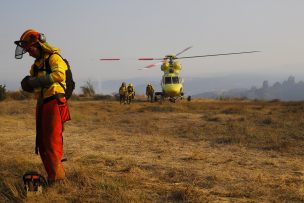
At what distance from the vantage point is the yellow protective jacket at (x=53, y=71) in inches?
202

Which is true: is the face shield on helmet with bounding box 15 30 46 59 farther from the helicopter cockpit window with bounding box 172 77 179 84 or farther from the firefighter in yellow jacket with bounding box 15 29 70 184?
the helicopter cockpit window with bounding box 172 77 179 84

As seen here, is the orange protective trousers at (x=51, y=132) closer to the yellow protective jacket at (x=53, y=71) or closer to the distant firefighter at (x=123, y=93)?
the yellow protective jacket at (x=53, y=71)

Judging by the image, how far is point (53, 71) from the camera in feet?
16.9

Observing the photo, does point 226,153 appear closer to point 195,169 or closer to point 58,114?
point 195,169

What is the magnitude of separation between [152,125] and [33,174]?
8.21 metres

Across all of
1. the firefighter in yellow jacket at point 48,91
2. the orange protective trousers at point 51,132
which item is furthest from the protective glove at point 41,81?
the orange protective trousers at point 51,132

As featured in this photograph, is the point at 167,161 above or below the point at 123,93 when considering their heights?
below

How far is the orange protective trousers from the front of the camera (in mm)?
5203

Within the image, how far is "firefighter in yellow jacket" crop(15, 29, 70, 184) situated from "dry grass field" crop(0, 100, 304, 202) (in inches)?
18.0

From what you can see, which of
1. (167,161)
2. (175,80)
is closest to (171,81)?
(175,80)

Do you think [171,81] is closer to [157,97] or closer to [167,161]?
[157,97]

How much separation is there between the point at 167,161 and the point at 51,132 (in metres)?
2.92

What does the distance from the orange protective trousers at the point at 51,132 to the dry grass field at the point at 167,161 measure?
330 millimetres

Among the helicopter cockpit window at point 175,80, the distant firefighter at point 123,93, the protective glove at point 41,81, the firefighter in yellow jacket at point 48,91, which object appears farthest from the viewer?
the helicopter cockpit window at point 175,80
